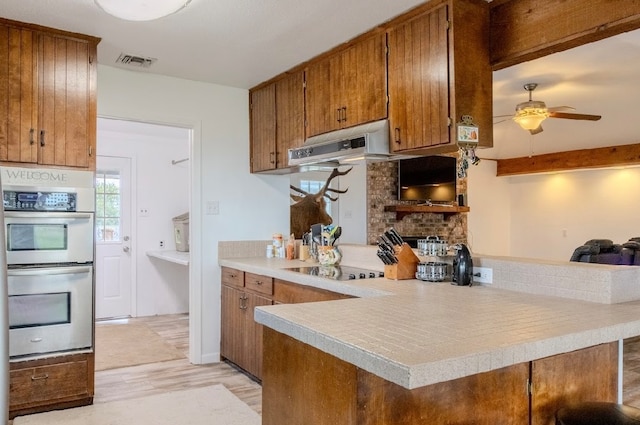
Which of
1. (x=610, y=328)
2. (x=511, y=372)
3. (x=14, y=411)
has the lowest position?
(x=14, y=411)

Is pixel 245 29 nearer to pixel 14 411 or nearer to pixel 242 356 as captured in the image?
pixel 242 356

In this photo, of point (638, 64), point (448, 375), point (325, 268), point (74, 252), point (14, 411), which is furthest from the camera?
point (638, 64)

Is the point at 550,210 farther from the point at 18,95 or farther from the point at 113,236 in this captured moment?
the point at 18,95

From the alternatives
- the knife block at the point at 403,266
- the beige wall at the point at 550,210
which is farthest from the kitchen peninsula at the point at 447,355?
the beige wall at the point at 550,210

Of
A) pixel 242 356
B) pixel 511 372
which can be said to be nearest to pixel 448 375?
pixel 511 372

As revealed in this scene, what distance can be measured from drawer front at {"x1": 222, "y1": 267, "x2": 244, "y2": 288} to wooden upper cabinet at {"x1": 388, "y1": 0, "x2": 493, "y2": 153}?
5.60 feet

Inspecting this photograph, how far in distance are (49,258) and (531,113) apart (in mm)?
4229

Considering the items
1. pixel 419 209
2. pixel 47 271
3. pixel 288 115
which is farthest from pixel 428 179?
pixel 47 271

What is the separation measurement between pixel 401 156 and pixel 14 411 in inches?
108

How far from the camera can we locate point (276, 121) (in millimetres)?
3959

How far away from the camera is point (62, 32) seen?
3002 millimetres

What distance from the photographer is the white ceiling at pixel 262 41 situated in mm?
2650

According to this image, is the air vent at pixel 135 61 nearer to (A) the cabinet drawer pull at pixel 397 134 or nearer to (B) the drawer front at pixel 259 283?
(B) the drawer front at pixel 259 283

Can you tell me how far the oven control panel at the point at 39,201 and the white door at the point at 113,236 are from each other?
292 cm
